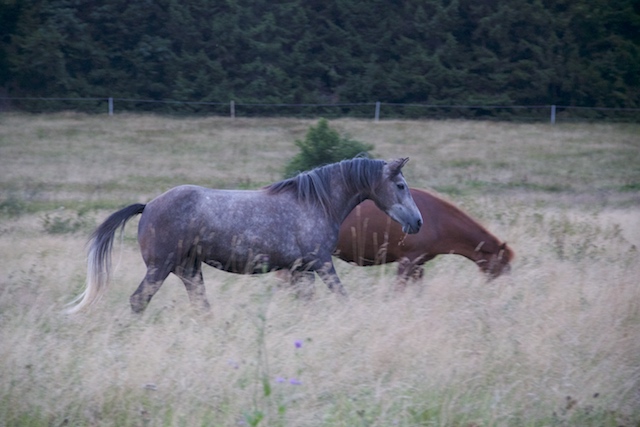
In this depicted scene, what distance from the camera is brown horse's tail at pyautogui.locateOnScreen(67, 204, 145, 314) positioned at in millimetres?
5789

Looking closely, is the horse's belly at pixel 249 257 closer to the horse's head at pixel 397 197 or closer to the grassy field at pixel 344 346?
the grassy field at pixel 344 346

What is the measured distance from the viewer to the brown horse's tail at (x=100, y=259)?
5789 mm

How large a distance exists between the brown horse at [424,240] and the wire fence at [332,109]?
2271 centimetres

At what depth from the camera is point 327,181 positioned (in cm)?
649

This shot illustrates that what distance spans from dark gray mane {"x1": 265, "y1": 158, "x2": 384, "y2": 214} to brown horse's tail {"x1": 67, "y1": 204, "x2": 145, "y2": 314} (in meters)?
1.23

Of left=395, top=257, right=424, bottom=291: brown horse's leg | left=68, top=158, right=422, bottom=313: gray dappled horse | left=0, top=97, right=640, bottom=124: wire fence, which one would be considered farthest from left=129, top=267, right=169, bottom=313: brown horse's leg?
left=0, top=97, right=640, bottom=124: wire fence

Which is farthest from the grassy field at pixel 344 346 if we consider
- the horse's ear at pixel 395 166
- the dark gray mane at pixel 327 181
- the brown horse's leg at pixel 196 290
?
the horse's ear at pixel 395 166

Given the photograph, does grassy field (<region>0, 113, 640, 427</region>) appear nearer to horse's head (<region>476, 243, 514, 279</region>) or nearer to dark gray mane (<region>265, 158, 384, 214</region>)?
horse's head (<region>476, 243, 514, 279</region>)

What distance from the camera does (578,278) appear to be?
21.7 feet

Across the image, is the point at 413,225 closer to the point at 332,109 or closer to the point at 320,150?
the point at 320,150

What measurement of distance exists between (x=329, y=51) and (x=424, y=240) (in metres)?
25.7

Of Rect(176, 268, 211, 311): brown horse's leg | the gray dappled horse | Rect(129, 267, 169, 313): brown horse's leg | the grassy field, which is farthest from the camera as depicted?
the gray dappled horse

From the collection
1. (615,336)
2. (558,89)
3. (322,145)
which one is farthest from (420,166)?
(615,336)

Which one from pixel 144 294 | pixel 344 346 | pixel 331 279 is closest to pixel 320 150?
pixel 331 279
